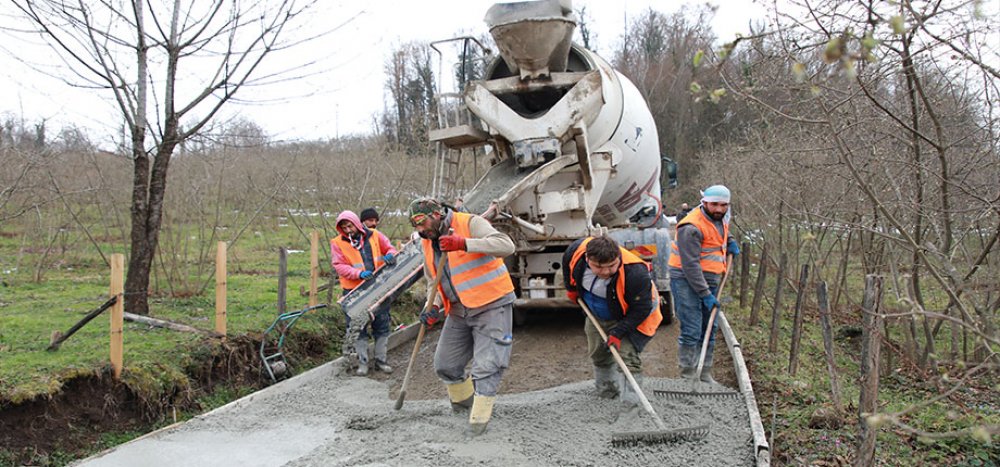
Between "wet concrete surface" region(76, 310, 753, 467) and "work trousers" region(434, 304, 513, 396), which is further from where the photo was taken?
"work trousers" region(434, 304, 513, 396)

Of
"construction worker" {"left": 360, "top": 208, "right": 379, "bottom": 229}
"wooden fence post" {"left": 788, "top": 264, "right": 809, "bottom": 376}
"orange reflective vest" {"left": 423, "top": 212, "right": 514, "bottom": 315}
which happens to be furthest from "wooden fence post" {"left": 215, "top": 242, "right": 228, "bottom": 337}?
"wooden fence post" {"left": 788, "top": 264, "right": 809, "bottom": 376}

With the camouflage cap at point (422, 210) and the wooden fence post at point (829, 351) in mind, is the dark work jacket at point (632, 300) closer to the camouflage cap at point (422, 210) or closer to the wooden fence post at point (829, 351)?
the camouflage cap at point (422, 210)

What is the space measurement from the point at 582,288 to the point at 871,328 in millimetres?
1937

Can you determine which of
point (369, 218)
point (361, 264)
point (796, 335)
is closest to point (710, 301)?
point (796, 335)

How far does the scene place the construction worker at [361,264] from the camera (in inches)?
268

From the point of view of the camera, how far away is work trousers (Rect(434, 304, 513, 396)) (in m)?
4.92

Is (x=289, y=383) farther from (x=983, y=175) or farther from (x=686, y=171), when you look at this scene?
(x=686, y=171)

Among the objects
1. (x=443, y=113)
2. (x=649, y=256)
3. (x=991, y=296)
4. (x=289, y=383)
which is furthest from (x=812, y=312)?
(x=289, y=383)

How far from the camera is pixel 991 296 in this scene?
6113 mm

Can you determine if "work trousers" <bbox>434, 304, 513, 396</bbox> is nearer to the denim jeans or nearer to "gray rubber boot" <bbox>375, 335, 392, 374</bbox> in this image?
the denim jeans

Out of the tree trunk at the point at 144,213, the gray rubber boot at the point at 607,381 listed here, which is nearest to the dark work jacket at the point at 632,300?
the gray rubber boot at the point at 607,381

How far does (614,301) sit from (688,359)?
1255mm

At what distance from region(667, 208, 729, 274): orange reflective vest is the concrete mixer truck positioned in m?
1.65

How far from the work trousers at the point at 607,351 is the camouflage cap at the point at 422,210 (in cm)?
149
